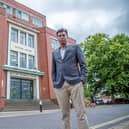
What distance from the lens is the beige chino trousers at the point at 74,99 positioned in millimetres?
4238

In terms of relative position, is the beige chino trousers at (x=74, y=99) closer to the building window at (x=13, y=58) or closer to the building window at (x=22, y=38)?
the building window at (x=13, y=58)

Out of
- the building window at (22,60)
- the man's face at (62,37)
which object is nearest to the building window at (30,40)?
the building window at (22,60)

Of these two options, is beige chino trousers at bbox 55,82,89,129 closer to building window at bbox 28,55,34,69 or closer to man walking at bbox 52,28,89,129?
man walking at bbox 52,28,89,129

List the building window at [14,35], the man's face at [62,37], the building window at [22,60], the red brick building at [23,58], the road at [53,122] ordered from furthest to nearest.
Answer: the building window at [22,60] → the building window at [14,35] → the red brick building at [23,58] → the road at [53,122] → the man's face at [62,37]

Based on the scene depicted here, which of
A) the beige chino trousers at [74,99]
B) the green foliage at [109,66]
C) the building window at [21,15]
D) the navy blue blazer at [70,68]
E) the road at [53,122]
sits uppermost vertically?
the building window at [21,15]

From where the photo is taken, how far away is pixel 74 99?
4.28 m

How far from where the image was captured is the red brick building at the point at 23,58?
119 ft

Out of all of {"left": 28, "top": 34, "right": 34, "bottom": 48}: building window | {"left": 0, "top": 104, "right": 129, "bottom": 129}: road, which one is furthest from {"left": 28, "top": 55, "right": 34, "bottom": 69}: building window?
{"left": 0, "top": 104, "right": 129, "bottom": 129}: road

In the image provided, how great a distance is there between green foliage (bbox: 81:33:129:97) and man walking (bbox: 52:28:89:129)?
41475mm

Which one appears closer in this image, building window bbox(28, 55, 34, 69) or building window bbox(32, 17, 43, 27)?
building window bbox(28, 55, 34, 69)

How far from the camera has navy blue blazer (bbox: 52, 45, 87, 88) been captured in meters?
4.29

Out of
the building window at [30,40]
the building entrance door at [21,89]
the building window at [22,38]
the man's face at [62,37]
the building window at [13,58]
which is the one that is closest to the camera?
the man's face at [62,37]

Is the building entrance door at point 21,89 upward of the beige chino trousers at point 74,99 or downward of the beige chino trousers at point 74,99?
upward

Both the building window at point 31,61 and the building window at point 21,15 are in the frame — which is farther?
the building window at point 21,15
